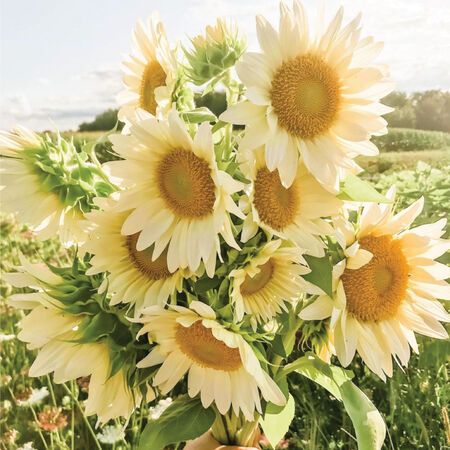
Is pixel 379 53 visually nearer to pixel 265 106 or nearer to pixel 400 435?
pixel 265 106

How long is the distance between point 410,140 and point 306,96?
3.20 m

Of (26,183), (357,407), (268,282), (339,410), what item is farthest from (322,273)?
(339,410)

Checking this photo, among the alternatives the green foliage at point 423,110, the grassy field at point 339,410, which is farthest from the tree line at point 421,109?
the grassy field at point 339,410

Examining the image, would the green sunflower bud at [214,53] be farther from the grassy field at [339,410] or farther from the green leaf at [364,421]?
the grassy field at [339,410]

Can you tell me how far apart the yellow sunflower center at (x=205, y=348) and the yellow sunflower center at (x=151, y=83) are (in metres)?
0.21

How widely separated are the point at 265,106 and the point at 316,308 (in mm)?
172

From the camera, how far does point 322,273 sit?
589 millimetres

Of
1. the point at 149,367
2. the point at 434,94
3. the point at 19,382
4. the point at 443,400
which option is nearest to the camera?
the point at 149,367

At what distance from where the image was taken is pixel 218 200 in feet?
1.78

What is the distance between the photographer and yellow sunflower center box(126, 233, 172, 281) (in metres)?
0.61

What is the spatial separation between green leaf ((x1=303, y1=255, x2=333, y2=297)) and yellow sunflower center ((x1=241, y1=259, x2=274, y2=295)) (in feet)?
0.11

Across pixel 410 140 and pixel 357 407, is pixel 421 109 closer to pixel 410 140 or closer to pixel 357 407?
pixel 410 140

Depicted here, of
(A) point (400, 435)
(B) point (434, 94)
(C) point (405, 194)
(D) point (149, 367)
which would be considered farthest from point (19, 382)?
(B) point (434, 94)

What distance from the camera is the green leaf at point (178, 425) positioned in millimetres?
673
